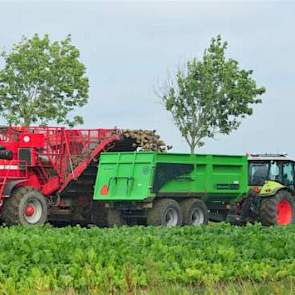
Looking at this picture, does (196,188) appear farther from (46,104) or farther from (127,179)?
(46,104)

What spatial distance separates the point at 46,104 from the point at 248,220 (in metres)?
18.8

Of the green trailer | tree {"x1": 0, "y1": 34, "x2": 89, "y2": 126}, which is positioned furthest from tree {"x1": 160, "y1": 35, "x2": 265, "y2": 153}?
the green trailer

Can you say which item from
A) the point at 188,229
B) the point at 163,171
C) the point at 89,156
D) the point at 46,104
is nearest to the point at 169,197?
the point at 163,171

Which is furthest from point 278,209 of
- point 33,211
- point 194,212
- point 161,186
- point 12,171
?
point 12,171

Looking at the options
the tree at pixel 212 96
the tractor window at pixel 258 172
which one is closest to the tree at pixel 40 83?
the tree at pixel 212 96

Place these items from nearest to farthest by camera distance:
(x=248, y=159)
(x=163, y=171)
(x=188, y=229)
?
(x=188, y=229) < (x=163, y=171) < (x=248, y=159)

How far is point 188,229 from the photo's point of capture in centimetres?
1316

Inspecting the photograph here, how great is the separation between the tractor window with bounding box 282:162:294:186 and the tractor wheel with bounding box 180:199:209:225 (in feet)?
9.74

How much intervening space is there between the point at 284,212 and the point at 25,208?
693cm

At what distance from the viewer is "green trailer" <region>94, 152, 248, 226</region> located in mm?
17688

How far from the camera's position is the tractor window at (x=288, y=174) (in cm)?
2081

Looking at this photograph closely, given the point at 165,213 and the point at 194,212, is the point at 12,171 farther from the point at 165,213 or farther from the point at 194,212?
the point at 194,212

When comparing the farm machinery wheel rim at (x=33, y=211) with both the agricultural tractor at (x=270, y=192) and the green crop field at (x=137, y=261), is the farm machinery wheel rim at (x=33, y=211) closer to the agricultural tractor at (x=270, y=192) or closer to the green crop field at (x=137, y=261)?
the agricultural tractor at (x=270, y=192)

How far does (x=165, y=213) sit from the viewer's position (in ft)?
58.4
